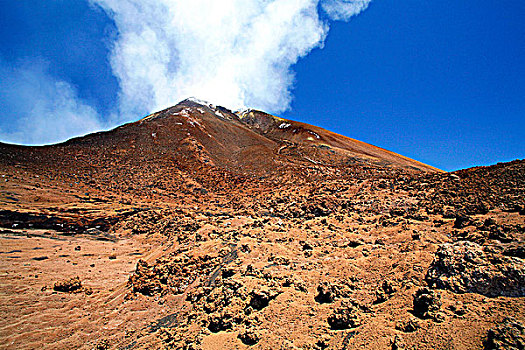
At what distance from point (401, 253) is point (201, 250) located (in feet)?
25.9

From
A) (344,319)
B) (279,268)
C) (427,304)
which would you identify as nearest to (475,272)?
(427,304)

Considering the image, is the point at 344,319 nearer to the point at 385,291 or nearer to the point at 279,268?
the point at 385,291

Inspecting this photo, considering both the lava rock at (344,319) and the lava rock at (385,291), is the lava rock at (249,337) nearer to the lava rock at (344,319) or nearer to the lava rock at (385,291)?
the lava rock at (344,319)

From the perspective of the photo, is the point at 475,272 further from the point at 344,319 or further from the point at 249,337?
the point at 249,337

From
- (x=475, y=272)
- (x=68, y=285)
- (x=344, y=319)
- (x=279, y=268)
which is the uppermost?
(x=475, y=272)

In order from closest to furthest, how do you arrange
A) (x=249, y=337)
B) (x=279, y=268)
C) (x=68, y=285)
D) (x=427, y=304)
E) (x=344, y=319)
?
1. (x=427, y=304)
2. (x=344, y=319)
3. (x=249, y=337)
4. (x=279, y=268)
5. (x=68, y=285)

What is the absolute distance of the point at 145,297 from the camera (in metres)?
8.14

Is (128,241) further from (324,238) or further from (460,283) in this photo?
(460,283)

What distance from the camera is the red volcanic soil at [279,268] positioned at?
13.8ft

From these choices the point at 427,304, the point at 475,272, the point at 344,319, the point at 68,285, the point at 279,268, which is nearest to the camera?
the point at 427,304

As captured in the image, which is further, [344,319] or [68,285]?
[68,285]

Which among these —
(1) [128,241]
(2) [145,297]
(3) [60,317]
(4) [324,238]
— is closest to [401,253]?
(4) [324,238]

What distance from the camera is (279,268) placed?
742 cm

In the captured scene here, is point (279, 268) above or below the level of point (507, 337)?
above
